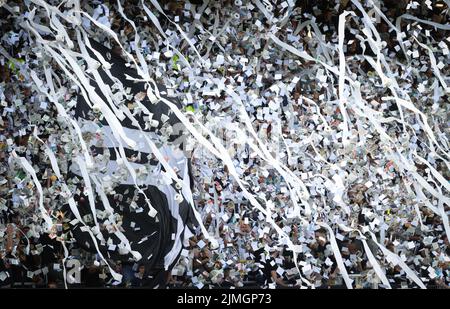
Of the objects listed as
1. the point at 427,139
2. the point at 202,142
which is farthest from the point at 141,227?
the point at 427,139

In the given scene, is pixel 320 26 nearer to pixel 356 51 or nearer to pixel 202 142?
pixel 356 51

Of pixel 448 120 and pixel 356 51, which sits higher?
pixel 356 51

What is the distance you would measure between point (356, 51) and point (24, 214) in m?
1.48

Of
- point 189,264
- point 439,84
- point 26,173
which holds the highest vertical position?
point 439,84

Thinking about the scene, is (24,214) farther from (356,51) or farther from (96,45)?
(356,51)

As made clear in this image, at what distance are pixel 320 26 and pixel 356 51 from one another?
0.18m

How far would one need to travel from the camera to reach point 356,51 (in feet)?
9.12

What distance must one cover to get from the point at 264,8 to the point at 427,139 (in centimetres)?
85

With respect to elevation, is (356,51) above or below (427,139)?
above

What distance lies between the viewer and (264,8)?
2775 mm

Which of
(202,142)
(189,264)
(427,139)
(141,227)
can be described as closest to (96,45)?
(202,142)

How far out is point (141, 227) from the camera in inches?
106

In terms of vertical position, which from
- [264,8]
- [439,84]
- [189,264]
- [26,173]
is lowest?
[189,264]

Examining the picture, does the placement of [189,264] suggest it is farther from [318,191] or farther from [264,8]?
[264,8]
